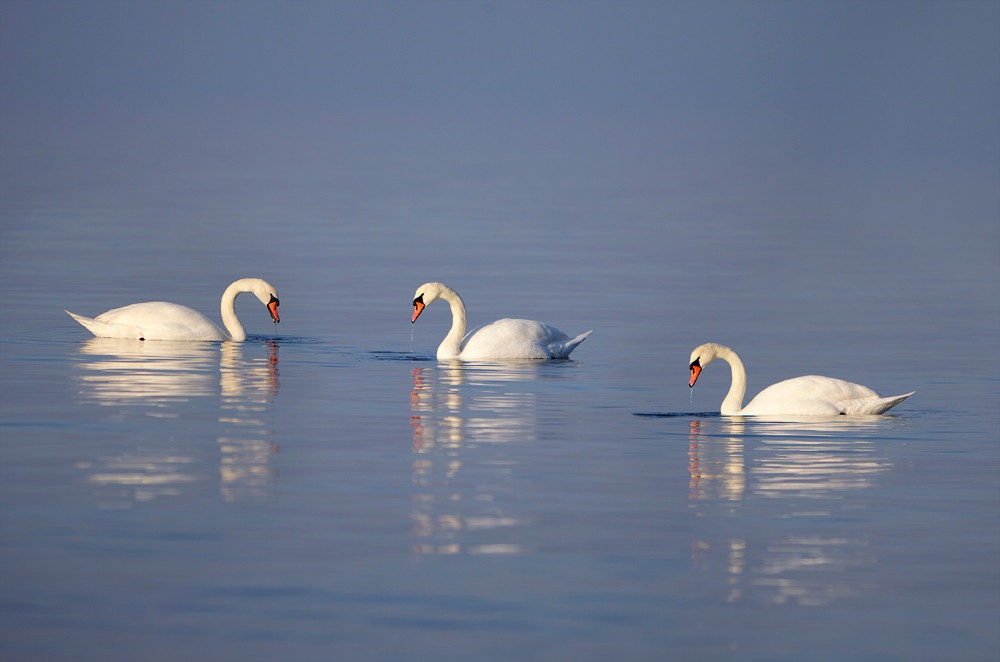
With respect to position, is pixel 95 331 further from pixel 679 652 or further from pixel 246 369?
pixel 679 652

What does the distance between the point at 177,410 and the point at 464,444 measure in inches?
118

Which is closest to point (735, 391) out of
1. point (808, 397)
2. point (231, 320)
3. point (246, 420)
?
point (808, 397)

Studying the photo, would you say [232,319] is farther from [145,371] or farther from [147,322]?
[145,371]

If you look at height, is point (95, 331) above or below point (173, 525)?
above

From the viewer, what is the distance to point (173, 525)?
991cm

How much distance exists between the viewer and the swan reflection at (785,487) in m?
8.90

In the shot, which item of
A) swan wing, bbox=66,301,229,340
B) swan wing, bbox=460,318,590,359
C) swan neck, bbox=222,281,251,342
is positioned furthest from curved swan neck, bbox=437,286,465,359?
swan wing, bbox=66,301,229,340

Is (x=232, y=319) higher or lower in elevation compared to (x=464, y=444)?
higher

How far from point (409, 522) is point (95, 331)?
11.2 m

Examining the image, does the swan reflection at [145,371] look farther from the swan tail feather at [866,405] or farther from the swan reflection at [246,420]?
the swan tail feather at [866,405]

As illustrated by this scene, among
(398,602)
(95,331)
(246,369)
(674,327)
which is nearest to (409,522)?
(398,602)

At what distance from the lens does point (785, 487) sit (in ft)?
37.3

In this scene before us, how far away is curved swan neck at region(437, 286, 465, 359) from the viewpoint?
19.2m

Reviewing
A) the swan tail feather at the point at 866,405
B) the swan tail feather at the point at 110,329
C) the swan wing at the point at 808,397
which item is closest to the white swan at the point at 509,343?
the swan tail feather at the point at 110,329
